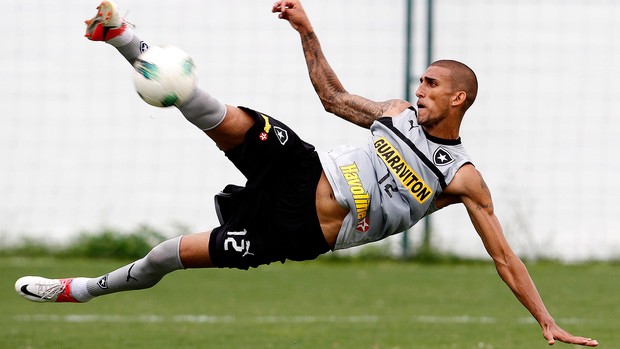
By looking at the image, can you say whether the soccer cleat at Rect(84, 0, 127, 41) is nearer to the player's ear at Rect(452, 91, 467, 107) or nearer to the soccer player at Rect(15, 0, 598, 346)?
the soccer player at Rect(15, 0, 598, 346)

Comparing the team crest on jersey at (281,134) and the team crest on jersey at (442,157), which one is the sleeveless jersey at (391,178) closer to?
the team crest on jersey at (442,157)

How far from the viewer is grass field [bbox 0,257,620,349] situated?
7.54 m

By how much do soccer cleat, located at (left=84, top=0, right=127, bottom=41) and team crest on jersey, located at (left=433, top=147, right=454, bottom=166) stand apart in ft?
5.83

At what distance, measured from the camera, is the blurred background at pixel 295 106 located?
12375mm

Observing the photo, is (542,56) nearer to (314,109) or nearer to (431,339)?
(314,109)

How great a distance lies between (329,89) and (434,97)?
32.2 inches

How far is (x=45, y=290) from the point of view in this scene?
6.42m

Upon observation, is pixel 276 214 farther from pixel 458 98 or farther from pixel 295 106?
pixel 295 106

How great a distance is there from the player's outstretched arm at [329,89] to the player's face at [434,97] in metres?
0.34

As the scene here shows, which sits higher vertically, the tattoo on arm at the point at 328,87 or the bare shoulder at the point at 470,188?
the tattoo on arm at the point at 328,87

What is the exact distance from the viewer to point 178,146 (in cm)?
1247

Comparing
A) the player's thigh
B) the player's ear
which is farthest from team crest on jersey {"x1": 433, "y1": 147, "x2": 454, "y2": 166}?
the player's thigh

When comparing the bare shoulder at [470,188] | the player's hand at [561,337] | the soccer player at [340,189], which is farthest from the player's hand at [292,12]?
the player's hand at [561,337]

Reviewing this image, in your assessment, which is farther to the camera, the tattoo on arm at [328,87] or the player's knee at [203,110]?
the tattoo on arm at [328,87]
